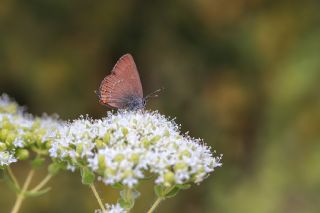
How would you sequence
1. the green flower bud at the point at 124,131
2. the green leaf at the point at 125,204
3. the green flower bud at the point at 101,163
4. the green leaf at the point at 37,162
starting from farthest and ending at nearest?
the green leaf at the point at 37,162 < the green flower bud at the point at 124,131 < the green leaf at the point at 125,204 < the green flower bud at the point at 101,163

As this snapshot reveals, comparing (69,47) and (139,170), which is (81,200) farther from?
(139,170)

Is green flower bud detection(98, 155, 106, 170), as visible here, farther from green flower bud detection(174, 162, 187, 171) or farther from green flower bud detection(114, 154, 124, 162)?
green flower bud detection(174, 162, 187, 171)

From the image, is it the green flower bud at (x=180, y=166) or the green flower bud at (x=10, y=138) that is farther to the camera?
the green flower bud at (x=10, y=138)

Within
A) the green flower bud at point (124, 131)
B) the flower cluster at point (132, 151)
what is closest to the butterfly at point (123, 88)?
the flower cluster at point (132, 151)

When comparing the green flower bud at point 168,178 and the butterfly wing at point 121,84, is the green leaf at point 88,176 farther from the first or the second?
the butterfly wing at point 121,84

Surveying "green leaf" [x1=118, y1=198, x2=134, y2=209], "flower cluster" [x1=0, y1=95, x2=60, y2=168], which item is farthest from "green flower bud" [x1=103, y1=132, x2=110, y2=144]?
"flower cluster" [x1=0, y1=95, x2=60, y2=168]

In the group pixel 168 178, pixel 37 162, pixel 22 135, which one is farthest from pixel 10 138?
pixel 168 178

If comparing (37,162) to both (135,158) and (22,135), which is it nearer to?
(22,135)
